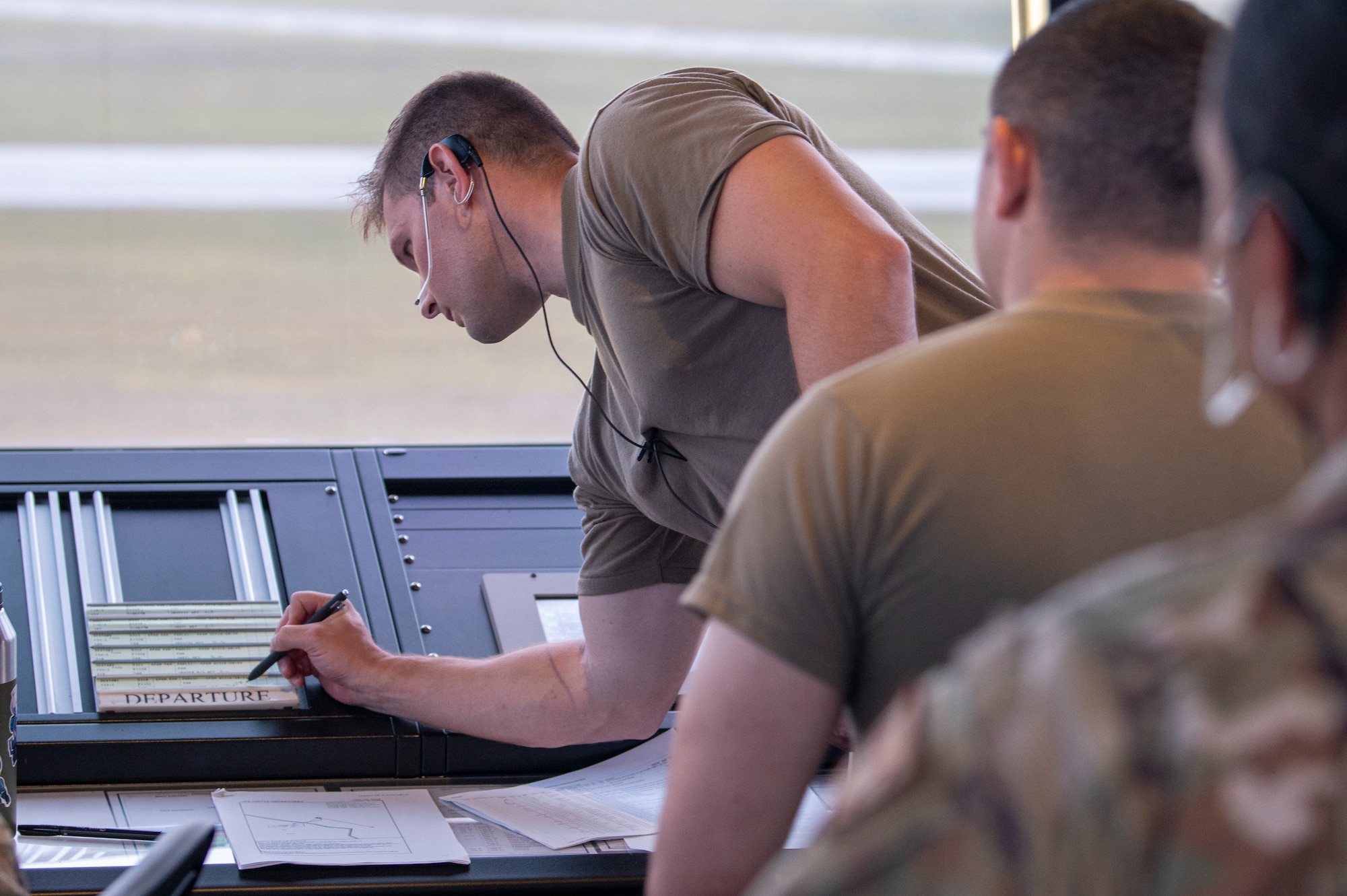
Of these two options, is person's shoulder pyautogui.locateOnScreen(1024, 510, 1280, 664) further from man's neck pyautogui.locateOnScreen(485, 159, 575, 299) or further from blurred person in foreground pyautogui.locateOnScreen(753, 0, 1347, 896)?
man's neck pyautogui.locateOnScreen(485, 159, 575, 299)

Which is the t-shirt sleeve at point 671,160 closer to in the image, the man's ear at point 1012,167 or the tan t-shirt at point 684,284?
the tan t-shirt at point 684,284

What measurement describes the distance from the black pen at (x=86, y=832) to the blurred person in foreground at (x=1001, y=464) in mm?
669

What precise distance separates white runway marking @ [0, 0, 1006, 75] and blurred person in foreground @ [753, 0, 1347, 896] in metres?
1.80

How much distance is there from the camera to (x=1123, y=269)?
778mm

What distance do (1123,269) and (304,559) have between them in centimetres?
119

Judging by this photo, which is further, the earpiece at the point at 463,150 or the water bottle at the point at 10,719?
the earpiece at the point at 463,150

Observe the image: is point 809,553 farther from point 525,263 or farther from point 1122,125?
point 525,263

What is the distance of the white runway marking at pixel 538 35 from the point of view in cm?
197

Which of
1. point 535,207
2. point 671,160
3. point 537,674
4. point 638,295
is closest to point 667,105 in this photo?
point 671,160

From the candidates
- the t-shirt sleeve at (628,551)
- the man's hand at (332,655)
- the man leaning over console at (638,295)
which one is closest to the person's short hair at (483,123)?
the man leaning over console at (638,295)

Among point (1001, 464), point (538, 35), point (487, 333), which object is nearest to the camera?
point (1001, 464)

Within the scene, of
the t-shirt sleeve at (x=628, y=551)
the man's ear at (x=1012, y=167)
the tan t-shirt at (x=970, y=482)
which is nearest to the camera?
the tan t-shirt at (x=970, y=482)

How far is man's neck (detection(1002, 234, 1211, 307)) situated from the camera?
30.6 inches

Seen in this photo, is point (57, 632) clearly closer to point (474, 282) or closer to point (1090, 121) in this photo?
point (474, 282)
